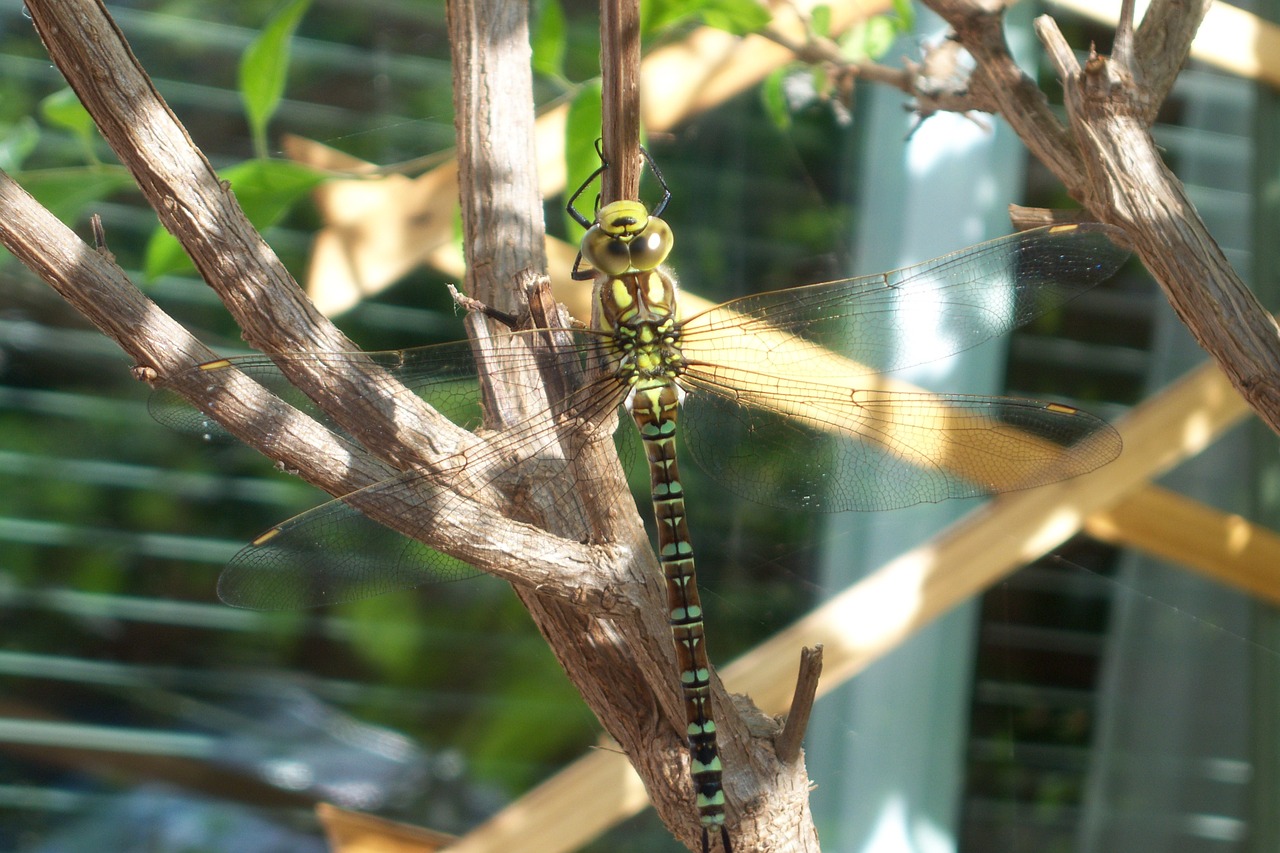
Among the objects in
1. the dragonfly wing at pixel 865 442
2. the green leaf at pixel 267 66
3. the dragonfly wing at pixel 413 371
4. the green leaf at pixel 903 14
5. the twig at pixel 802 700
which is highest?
the green leaf at pixel 903 14

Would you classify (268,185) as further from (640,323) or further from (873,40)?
(873,40)

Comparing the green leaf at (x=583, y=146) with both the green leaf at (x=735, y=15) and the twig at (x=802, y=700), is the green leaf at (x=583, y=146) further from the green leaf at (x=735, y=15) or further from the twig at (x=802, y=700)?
the twig at (x=802, y=700)

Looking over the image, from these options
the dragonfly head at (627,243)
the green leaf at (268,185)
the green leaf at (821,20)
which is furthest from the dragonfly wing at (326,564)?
the green leaf at (821,20)

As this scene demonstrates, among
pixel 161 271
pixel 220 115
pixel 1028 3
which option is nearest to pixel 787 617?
pixel 161 271

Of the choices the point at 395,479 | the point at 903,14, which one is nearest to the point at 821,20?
the point at 903,14

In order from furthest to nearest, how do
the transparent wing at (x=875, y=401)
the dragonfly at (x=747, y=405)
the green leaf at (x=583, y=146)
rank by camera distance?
1. the green leaf at (x=583, y=146)
2. the transparent wing at (x=875, y=401)
3. the dragonfly at (x=747, y=405)

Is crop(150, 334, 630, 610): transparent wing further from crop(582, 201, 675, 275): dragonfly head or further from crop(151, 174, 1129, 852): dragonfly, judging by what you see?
crop(582, 201, 675, 275): dragonfly head
